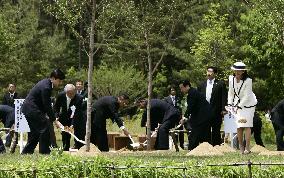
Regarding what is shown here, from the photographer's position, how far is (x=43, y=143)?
1364 centimetres

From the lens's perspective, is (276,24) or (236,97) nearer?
(236,97)

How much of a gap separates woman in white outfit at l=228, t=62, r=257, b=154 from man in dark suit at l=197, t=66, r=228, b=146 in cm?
165

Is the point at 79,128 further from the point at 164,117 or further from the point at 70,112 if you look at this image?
the point at 164,117

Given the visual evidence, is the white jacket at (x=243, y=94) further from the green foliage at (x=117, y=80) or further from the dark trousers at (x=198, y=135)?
the green foliage at (x=117, y=80)

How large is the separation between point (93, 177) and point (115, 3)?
949 centimetres

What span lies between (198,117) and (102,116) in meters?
2.32

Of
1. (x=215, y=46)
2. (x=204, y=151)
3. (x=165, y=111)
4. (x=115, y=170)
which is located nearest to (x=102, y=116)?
(x=165, y=111)

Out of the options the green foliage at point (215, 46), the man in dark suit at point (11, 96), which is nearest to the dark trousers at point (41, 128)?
the man in dark suit at point (11, 96)

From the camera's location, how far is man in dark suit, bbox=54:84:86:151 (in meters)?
15.7

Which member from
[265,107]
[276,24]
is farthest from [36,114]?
[265,107]

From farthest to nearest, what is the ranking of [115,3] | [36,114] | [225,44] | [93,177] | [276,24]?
[225,44]
[276,24]
[115,3]
[36,114]
[93,177]

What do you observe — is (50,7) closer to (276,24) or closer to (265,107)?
(276,24)

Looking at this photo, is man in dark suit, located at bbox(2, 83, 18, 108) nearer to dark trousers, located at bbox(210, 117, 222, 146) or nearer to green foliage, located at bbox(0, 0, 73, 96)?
dark trousers, located at bbox(210, 117, 222, 146)

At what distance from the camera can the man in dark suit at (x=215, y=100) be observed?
15.7 m
